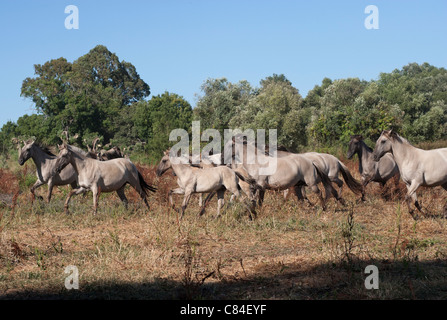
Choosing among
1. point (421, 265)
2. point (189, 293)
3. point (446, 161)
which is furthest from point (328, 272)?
point (446, 161)

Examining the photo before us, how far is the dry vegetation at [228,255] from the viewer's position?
544 centimetres

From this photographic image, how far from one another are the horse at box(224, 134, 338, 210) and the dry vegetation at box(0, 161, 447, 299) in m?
0.58

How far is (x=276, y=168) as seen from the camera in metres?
11.1

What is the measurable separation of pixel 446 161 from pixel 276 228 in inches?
160

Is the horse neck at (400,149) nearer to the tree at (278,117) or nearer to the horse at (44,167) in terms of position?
the horse at (44,167)

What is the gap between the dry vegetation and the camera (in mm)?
5438

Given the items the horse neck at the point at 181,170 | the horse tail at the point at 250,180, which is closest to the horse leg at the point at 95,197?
the horse neck at the point at 181,170

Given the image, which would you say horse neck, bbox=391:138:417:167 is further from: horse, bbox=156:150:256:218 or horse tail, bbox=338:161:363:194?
horse, bbox=156:150:256:218

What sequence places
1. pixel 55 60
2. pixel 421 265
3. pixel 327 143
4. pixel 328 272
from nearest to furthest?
1. pixel 328 272
2. pixel 421 265
3. pixel 327 143
4. pixel 55 60

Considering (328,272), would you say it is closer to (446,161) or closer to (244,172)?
(244,172)

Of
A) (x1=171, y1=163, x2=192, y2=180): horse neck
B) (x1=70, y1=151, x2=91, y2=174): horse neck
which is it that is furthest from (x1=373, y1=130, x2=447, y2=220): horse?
(x1=70, y1=151, x2=91, y2=174): horse neck

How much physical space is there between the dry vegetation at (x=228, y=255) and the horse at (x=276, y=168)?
1.90 ft

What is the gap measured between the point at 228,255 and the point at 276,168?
409cm
